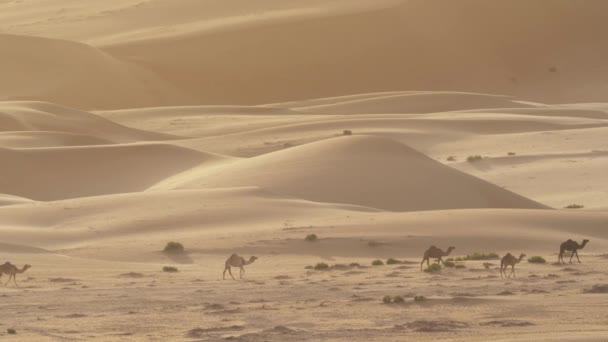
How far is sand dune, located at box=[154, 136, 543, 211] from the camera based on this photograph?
34812mm

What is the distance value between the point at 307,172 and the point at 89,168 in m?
10.1

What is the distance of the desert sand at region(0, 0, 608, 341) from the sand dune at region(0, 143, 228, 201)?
0.10 metres

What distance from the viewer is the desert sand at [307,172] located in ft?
59.2

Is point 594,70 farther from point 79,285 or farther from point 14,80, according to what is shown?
point 79,285

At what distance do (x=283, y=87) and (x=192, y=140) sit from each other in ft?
118

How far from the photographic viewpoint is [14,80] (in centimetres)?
7850

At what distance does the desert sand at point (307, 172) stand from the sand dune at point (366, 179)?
87mm

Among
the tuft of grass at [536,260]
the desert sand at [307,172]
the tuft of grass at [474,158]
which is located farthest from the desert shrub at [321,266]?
the tuft of grass at [474,158]

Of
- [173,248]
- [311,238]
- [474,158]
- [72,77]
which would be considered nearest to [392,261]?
[311,238]

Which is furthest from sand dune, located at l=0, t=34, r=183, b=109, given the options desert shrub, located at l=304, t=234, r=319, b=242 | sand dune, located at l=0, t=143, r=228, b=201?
desert shrub, located at l=304, t=234, r=319, b=242

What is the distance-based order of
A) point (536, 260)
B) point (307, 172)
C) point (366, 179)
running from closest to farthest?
point (536, 260), point (366, 179), point (307, 172)

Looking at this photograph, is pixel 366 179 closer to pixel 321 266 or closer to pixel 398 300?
pixel 321 266

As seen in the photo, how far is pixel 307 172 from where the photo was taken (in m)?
36.1

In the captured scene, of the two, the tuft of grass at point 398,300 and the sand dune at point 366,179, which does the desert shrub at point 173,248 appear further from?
the sand dune at point 366,179
